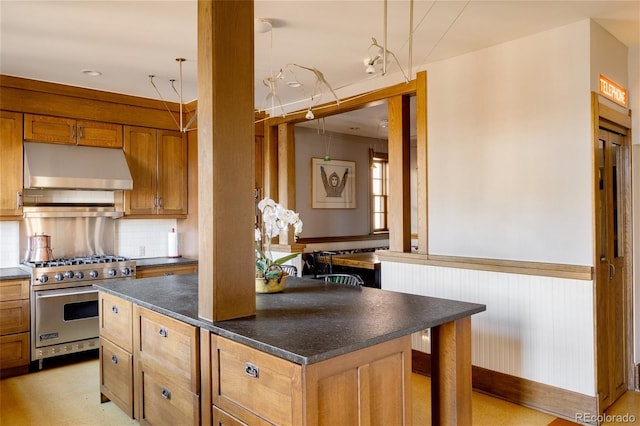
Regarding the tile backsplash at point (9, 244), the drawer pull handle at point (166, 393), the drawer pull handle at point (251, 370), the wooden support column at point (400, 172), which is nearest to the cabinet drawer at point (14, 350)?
the tile backsplash at point (9, 244)

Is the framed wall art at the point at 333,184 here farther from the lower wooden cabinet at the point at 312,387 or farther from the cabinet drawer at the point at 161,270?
the lower wooden cabinet at the point at 312,387

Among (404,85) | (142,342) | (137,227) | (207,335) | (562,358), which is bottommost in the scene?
(562,358)

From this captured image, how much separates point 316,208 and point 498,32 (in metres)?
3.90

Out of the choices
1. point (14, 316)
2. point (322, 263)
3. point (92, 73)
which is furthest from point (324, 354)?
point (322, 263)

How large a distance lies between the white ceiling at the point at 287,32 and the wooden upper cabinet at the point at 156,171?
85 cm

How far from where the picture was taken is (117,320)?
9.52 ft

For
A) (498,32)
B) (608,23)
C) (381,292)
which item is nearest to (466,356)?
(381,292)

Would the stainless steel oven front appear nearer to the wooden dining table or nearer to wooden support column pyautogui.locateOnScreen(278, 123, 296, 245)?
wooden support column pyautogui.locateOnScreen(278, 123, 296, 245)

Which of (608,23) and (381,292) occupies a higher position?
(608,23)

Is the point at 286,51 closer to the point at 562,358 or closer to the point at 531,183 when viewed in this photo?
the point at 531,183

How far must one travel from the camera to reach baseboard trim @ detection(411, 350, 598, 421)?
9.67ft

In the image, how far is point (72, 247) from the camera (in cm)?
468

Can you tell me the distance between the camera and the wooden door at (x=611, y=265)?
10.0 feet

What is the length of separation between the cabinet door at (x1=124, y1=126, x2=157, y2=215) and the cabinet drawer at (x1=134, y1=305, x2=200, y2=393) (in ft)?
8.14
